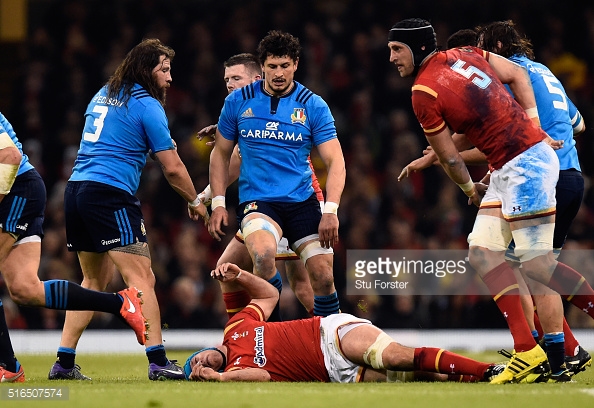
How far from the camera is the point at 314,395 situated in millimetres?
5543

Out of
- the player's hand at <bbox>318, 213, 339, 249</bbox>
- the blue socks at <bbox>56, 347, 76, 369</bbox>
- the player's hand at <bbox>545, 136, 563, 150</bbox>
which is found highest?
the player's hand at <bbox>545, 136, 563, 150</bbox>

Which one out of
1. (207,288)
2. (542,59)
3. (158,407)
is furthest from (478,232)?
(542,59)

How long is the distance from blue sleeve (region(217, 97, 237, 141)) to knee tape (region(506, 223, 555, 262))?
2504mm

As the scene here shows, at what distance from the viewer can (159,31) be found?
16.7 meters

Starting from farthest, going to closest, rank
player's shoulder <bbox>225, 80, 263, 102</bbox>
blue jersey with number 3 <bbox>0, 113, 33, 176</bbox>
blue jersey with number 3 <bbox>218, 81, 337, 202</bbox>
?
1. player's shoulder <bbox>225, 80, 263, 102</bbox>
2. blue jersey with number 3 <bbox>218, 81, 337, 202</bbox>
3. blue jersey with number 3 <bbox>0, 113, 33, 176</bbox>

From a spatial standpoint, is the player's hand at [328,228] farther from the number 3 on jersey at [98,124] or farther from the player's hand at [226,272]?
the number 3 on jersey at [98,124]

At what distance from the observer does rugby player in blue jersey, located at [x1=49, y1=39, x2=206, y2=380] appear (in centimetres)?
722

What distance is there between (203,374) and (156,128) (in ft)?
6.23

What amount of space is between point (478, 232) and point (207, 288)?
7.04 metres

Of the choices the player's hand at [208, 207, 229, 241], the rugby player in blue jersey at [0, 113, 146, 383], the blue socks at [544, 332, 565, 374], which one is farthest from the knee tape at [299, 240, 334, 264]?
the blue socks at [544, 332, 565, 374]

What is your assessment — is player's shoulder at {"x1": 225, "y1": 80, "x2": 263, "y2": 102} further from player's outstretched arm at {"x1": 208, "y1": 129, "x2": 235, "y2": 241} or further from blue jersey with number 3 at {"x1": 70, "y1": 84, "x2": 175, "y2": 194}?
blue jersey with number 3 at {"x1": 70, "y1": 84, "x2": 175, "y2": 194}

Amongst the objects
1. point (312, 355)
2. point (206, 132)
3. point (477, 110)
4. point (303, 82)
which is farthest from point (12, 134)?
point (303, 82)

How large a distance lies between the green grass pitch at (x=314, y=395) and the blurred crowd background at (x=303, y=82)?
21.0 feet
